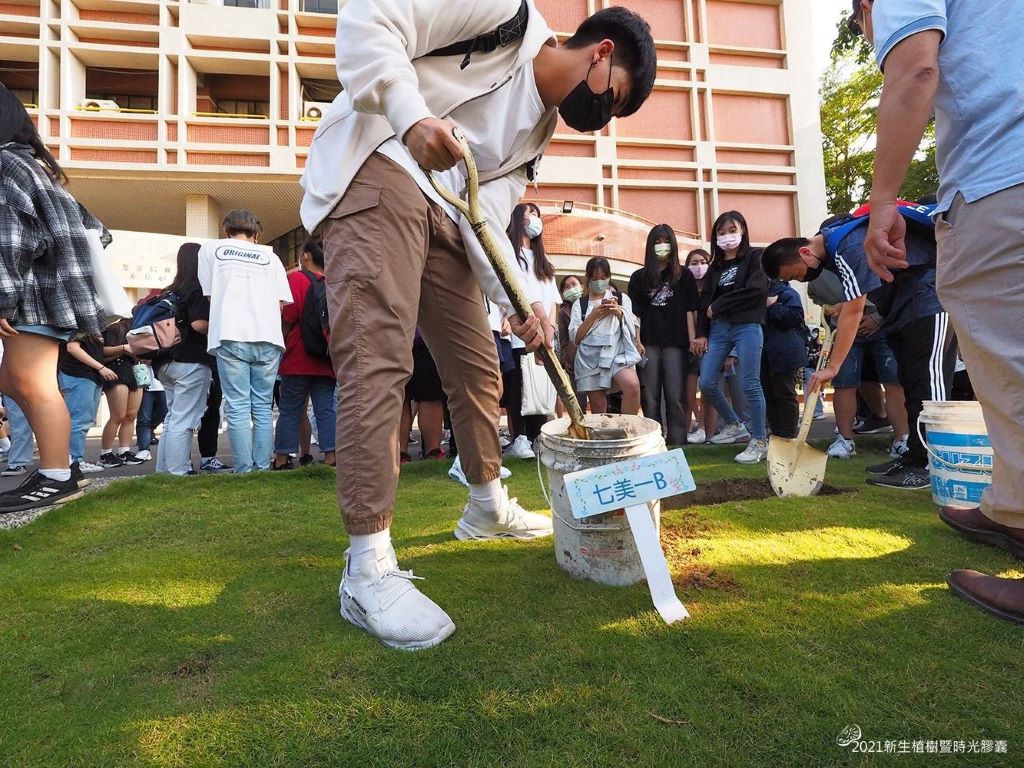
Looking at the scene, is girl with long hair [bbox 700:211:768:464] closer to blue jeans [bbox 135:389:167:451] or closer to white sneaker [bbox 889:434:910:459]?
white sneaker [bbox 889:434:910:459]

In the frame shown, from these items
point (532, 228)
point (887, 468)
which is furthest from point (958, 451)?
point (532, 228)

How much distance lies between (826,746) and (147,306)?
4937 millimetres

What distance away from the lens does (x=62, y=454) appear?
9.29 ft

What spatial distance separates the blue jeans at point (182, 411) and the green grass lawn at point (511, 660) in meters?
1.78

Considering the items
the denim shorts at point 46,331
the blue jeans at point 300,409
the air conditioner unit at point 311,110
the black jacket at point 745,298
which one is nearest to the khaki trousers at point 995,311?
the black jacket at point 745,298

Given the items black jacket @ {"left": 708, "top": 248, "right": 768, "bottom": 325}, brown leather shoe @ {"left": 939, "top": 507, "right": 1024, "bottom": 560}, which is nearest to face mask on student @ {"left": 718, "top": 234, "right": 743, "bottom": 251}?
black jacket @ {"left": 708, "top": 248, "right": 768, "bottom": 325}

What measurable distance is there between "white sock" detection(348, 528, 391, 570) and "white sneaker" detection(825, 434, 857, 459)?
3.75 metres

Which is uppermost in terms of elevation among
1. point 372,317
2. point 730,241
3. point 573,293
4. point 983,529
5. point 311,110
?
point 311,110

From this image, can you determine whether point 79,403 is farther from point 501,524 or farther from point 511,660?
point 511,660

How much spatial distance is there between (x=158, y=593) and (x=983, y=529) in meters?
2.77

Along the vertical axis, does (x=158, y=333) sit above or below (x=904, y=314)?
above

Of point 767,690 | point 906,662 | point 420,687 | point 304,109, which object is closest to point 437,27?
point 420,687

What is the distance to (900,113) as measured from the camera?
145 centimetres

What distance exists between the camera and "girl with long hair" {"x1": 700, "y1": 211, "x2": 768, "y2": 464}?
14.0 ft
